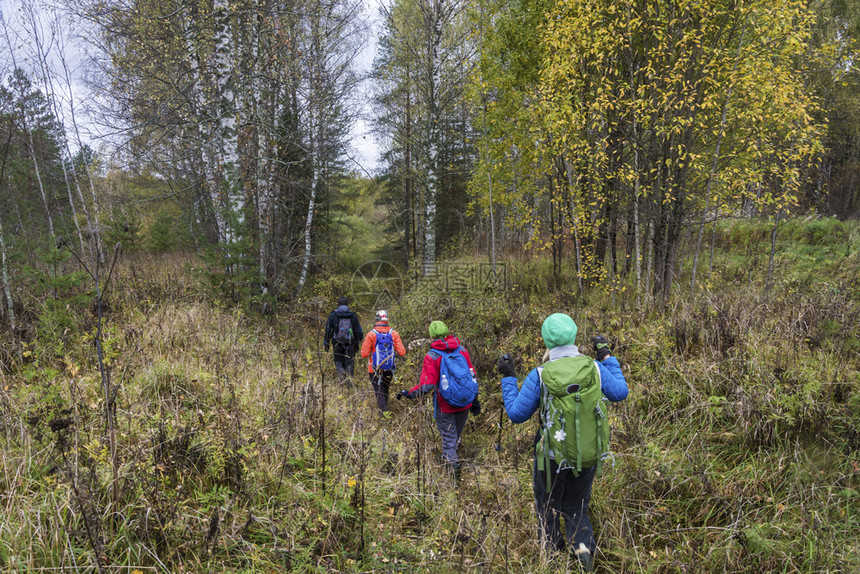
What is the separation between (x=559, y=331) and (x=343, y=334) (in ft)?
14.4

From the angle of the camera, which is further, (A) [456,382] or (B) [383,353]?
(B) [383,353]

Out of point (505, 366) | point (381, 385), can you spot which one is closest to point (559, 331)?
point (505, 366)

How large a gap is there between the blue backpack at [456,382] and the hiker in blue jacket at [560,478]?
3.98 feet

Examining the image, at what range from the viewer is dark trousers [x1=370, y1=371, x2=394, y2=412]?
227 inches

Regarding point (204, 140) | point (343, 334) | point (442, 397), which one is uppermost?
point (204, 140)

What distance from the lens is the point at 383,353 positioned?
5.71 meters

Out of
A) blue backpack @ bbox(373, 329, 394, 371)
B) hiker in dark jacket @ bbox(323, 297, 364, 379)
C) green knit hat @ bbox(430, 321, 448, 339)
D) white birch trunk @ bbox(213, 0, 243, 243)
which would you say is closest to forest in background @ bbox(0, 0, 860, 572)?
white birch trunk @ bbox(213, 0, 243, 243)

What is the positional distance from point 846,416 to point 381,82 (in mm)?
17580

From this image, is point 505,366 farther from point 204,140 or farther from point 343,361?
point 204,140

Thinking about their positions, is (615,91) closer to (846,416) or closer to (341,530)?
(846,416)

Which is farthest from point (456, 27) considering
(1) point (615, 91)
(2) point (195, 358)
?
(2) point (195, 358)

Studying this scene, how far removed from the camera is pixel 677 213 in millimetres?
6812

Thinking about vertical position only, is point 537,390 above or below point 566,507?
above

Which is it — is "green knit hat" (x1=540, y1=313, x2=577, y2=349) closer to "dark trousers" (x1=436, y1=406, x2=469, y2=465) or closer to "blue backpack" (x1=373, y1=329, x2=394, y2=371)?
"dark trousers" (x1=436, y1=406, x2=469, y2=465)
